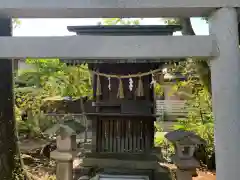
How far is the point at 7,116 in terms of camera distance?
425cm

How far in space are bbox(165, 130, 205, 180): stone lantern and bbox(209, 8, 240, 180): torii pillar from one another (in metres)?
1.26

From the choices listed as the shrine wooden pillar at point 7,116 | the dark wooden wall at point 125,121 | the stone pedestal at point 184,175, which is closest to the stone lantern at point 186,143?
the stone pedestal at point 184,175

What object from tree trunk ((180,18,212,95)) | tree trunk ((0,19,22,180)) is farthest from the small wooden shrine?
tree trunk ((0,19,22,180))

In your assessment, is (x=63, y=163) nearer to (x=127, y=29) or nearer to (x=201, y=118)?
(x=127, y=29)

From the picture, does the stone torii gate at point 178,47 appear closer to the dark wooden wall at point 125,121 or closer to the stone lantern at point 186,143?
the stone lantern at point 186,143

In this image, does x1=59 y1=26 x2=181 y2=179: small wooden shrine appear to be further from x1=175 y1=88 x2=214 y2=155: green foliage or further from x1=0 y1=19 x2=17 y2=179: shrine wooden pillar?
x1=175 y1=88 x2=214 y2=155: green foliage

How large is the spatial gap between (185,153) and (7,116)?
10.3 ft

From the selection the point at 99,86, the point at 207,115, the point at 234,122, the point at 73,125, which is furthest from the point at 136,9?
the point at 207,115

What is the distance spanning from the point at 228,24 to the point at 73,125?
2.55m

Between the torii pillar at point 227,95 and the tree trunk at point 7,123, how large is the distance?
341 cm

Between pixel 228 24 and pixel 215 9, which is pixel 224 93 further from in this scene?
pixel 215 9

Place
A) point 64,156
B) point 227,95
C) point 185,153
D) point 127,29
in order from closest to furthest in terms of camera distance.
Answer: point 227,95 < point 64,156 < point 185,153 < point 127,29

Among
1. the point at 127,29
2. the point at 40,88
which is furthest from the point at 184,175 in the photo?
the point at 40,88

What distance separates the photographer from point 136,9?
2.25 m
